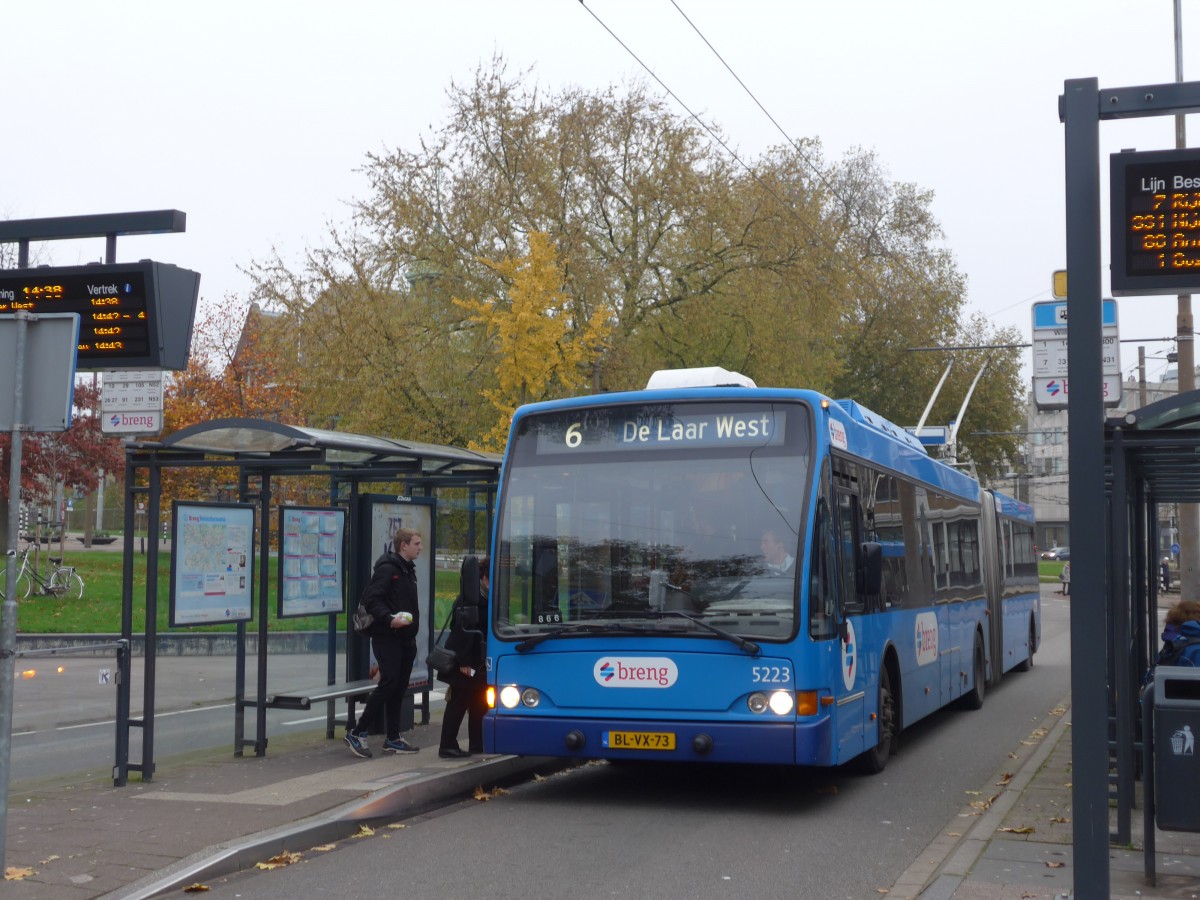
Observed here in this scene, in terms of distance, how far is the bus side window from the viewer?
9609 mm

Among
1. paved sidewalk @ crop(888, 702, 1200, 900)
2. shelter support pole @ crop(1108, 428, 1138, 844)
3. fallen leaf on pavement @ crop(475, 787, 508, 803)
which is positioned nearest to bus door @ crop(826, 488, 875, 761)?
paved sidewalk @ crop(888, 702, 1200, 900)

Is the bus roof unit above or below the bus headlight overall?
above

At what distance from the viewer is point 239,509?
37.8 feet

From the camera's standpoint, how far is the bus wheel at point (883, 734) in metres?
11.6

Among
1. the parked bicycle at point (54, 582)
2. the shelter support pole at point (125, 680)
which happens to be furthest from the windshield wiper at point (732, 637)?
the parked bicycle at point (54, 582)

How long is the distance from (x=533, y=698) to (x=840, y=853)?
99.4 inches

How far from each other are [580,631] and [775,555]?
4.74ft

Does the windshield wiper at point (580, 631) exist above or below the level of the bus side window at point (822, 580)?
below

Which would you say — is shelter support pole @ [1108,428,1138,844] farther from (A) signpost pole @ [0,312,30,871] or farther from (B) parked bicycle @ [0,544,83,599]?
(B) parked bicycle @ [0,544,83,599]

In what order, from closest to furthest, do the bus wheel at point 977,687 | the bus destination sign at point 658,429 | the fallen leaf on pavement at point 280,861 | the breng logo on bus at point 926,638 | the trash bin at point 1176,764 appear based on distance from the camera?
1. the trash bin at point 1176,764
2. the fallen leaf on pavement at point 280,861
3. the bus destination sign at point 658,429
4. the breng logo on bus at point 926,638
5. the bus wheel at point 977,687

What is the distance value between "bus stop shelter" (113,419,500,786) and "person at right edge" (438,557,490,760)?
3.49 ft

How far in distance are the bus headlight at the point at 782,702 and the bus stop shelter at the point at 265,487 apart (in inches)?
153

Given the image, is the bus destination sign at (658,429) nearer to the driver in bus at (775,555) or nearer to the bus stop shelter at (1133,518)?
the driver in bus at (775,555)

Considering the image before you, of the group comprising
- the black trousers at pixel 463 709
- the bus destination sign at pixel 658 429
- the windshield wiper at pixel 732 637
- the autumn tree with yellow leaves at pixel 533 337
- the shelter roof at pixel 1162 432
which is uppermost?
the autumn tree with yellow leaves at pixel 533 337
